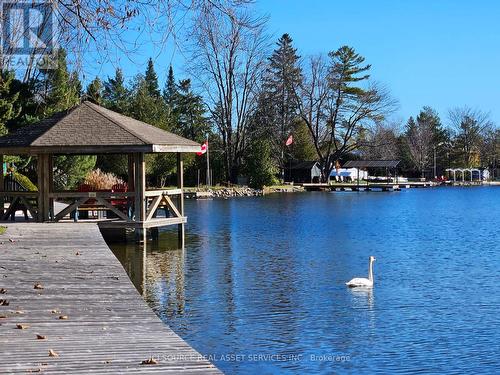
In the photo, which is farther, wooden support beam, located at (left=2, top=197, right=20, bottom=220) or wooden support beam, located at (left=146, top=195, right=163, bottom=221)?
wooden support beam, located at (left=146, top=195, right=163, bottom=221)

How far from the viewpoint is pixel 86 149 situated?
21.7 meters

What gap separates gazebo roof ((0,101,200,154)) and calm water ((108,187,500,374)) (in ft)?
10.5

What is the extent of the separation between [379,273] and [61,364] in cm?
1299

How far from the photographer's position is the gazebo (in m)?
21.6

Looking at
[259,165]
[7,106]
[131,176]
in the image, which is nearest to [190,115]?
[259,165]

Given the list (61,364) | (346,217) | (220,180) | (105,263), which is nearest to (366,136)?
(220,180)

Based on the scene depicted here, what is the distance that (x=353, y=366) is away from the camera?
400 inches

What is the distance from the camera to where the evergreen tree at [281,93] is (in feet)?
266

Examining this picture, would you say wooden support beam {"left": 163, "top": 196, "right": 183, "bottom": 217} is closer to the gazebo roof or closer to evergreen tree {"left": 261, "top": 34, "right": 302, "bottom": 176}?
the gazebo roof

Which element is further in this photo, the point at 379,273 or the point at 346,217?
the point at 346,217

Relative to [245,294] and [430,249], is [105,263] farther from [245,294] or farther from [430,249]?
[430,249]

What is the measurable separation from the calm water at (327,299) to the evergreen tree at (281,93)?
52.2 metres

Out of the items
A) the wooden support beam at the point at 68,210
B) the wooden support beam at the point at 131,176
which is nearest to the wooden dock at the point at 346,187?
the wooden support beam at the point at 131,176

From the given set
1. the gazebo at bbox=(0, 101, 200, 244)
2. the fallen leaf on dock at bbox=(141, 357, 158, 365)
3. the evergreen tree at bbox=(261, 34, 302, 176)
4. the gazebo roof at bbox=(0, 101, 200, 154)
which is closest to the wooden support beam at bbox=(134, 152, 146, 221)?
the gazebo at bbox=(0, 101, 200, 244)
